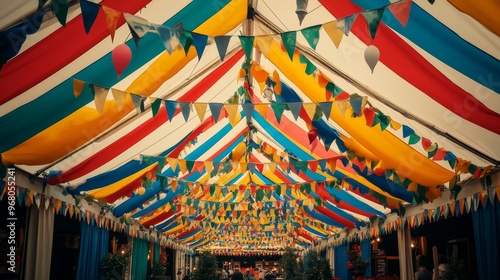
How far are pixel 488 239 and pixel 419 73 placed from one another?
275cm

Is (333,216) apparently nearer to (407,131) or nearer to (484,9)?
(407,131)

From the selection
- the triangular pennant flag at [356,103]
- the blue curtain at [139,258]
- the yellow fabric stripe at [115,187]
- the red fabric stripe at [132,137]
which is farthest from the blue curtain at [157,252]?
the triangular pennant flag at [356,103]

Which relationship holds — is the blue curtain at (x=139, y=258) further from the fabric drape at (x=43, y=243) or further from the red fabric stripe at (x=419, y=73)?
the red fabric stripe at (x=419, y=73)

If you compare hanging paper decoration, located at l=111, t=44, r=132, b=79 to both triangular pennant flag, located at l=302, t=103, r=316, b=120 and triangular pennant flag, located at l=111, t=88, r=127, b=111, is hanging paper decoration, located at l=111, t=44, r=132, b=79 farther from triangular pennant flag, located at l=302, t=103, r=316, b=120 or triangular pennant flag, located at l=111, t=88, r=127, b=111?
triangular pennant flag, located at l=302, t=103, r=316, b=120

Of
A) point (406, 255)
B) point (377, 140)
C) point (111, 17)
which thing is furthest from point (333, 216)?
point (111, 17)

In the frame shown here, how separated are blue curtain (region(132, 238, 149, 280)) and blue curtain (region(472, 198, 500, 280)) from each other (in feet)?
24.8

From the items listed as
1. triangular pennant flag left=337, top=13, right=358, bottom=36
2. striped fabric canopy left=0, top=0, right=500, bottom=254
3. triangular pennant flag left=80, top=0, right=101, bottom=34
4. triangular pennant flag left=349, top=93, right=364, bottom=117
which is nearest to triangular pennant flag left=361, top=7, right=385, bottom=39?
striped fabric canopy left=0, top=0, right=500, bottom=254

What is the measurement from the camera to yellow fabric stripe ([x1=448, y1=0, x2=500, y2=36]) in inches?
82.3

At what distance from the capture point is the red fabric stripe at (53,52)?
279 cm

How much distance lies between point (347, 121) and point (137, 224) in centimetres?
671

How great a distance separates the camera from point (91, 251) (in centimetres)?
711

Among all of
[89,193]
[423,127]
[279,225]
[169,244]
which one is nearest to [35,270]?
[89,193]

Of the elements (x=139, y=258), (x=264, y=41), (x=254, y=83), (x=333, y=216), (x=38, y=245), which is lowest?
(x=139, y=258)

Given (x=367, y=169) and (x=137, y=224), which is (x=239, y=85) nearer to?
(x=367, y=169)
